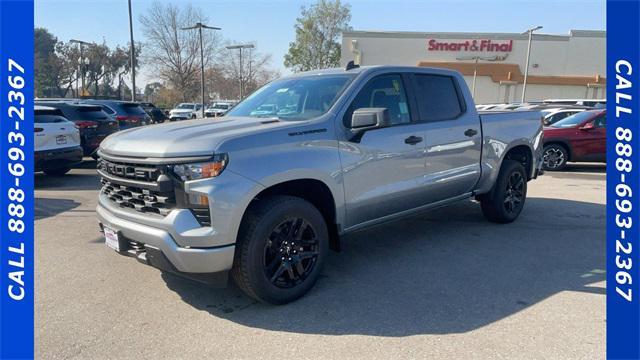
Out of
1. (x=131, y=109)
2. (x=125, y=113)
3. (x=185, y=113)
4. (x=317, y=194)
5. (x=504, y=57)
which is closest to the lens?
(x=317, y=194)

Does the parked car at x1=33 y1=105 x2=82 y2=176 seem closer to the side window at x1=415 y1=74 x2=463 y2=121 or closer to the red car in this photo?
the side window at x1=415 y1=74 x2=463 y2=121

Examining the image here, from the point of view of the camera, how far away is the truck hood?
3217 millimetres

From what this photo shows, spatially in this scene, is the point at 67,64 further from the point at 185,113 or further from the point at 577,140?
the point at 577,140

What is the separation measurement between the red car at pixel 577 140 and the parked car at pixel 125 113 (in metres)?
11.7

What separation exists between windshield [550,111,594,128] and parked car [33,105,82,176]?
1132 cm

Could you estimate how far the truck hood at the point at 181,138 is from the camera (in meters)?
3.22

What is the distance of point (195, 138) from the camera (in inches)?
131

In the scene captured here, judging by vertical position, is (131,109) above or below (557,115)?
above

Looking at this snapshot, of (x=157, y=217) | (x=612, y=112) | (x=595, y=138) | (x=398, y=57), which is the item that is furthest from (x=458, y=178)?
(x=398, y=57)

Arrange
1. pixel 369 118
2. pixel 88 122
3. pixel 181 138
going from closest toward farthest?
pixel 181 138 < pixel 369 118 < pixel 88 122

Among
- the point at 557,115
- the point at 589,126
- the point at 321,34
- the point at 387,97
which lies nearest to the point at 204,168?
the point at 387,97

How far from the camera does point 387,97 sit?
4.53m

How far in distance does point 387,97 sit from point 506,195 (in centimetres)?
253

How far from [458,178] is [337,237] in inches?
73.2
